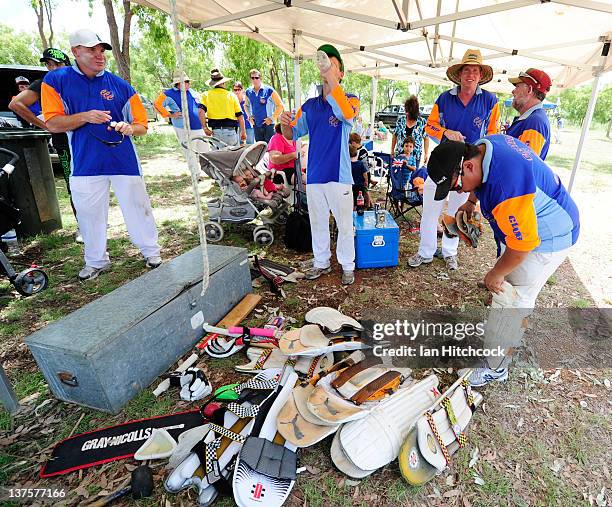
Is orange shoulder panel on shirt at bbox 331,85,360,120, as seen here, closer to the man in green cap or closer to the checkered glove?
the man in green cap

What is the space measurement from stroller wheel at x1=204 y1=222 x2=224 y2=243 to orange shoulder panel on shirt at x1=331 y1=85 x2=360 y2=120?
2430 millimetres

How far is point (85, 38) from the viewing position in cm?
297

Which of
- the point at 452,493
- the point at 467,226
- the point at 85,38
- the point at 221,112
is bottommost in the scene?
the point at 452,493

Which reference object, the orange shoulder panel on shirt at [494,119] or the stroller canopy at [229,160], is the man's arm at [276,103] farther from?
the orange shoulder panel on shirt at [494,119]

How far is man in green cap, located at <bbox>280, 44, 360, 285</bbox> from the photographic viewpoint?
3104 mm

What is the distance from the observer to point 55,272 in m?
3.98

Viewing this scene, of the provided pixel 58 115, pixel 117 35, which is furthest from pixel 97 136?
pixel 117 35

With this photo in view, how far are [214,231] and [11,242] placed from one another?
2414mm

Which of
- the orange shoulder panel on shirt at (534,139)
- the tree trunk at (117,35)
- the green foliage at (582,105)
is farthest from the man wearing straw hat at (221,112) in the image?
the green foliage at (582,105)

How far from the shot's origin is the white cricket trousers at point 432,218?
146 inches

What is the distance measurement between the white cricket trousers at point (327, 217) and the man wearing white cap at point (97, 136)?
6.08 ft

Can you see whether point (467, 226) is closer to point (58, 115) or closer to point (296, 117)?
point (296, 117)

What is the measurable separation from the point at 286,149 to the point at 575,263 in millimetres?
4222

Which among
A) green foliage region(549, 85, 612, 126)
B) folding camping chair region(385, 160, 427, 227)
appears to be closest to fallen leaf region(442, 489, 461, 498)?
folding camping chair region(385, 160, 427, 227)
